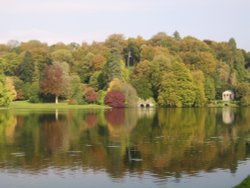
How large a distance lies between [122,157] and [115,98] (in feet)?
198

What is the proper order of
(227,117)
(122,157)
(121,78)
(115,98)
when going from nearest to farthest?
(122,157), (227,117), (115,98), (121,78)

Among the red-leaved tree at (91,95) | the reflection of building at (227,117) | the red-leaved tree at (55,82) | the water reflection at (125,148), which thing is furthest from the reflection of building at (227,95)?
the water reflection at (125,148)

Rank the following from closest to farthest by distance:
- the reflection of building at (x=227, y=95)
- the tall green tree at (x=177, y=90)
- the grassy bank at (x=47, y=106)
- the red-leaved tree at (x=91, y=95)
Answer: the grassy bank at (x=47, y=106) → the red-leaved tree at (x=91, y=95) → the tall green tree at (x=177, y=90) → the reflection of building at (x=227, y=95)

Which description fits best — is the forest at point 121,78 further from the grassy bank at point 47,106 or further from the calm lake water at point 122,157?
the calm lake water at point 122,157

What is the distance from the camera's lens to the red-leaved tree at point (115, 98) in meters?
87.8

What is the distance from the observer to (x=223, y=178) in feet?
71.9

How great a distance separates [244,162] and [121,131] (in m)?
17.4

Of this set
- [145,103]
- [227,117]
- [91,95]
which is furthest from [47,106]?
[227,117]

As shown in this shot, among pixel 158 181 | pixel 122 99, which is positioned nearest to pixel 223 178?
pixel 158 181

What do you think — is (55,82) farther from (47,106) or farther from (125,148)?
(125,148)

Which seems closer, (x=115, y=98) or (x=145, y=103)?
(x=115, y=98)

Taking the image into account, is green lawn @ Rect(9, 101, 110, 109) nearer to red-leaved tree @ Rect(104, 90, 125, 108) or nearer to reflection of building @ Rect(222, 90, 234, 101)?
red-leaved tree @ Rect(104, 90, 125, 108)

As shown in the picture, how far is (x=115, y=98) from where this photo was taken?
87.9m

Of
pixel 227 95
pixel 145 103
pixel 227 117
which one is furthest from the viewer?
pixel 227 95
